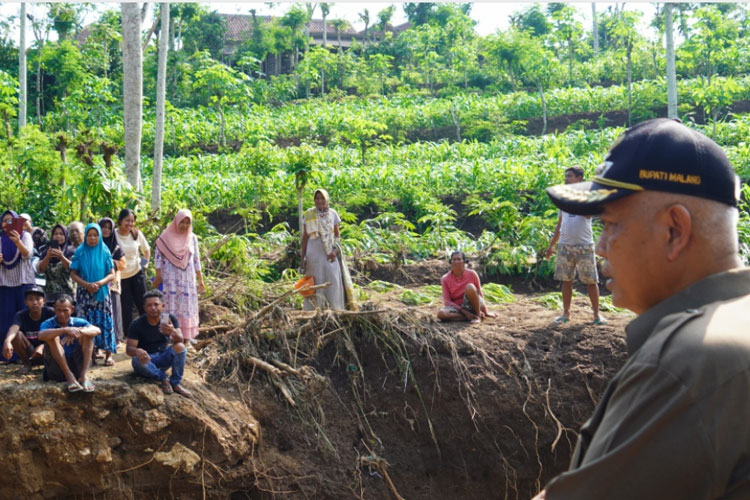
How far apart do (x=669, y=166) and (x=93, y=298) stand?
672 centimetres

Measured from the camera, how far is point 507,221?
1172cm

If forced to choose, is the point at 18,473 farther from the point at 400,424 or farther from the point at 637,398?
the point at 637,398

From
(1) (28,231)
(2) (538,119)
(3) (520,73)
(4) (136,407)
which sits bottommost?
(4) (136,407)

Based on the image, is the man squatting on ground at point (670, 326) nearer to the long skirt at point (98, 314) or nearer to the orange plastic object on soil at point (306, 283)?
the long skirt at point (98, 314)

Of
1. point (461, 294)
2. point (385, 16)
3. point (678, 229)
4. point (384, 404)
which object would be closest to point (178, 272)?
point (384, 404)

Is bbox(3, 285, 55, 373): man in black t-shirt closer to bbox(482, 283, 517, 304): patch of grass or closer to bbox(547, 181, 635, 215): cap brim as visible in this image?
bbox(482, 283, 517, 304): patch of grass

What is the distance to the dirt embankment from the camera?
7383mm

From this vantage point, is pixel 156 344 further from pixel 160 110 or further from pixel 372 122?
pixel 372 122

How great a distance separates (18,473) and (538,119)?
19658 mm

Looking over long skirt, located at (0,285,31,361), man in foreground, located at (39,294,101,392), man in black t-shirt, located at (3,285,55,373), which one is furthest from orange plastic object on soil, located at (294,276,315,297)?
long skirt, located at (0,285,31,361)

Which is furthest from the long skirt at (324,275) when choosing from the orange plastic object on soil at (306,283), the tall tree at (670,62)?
the tall tree at (670,62)

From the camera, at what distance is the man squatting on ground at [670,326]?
3.47 ft

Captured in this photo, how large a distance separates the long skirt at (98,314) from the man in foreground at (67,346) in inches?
15.2

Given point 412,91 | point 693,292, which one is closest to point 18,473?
point 693,292
